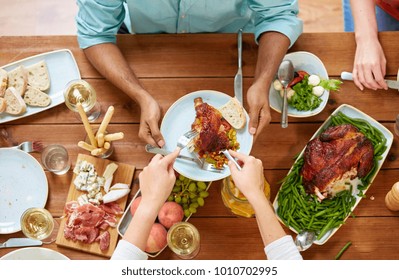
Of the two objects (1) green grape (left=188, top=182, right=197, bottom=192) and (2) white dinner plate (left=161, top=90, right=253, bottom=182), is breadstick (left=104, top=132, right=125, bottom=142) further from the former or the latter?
(1) green grape (left=188, top=182, right=197, bottom=192)

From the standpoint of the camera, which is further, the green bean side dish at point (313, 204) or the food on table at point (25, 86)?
the food on table at point (25, 86)

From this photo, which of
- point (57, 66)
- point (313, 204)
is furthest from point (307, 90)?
point (57, 66)

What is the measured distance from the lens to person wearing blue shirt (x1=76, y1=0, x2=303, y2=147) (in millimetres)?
1493

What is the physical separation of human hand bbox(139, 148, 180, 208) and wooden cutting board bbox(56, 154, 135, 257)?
228 mm

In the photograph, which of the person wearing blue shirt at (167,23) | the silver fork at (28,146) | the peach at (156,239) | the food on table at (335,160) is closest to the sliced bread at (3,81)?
the silver fork at (28,146)

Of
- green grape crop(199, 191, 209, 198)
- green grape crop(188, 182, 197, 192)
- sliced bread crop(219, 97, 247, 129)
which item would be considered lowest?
green grape crop(199, 191, 209, 198)

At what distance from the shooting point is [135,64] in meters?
1.65

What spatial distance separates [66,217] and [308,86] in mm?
992

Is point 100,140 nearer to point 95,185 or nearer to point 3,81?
point 95,185

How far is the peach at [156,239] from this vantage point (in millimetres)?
1394

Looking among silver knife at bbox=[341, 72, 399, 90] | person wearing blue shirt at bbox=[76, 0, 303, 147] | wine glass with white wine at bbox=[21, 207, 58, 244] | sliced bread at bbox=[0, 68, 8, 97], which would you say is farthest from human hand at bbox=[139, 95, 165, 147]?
silver knife at bbox=[341, 72, 399, 90]

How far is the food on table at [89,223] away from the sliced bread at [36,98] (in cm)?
41

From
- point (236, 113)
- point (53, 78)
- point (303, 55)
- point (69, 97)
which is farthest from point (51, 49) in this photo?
point (303, 55)

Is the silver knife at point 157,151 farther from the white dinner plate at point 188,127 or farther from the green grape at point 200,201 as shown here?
the green grape at point 200,201
